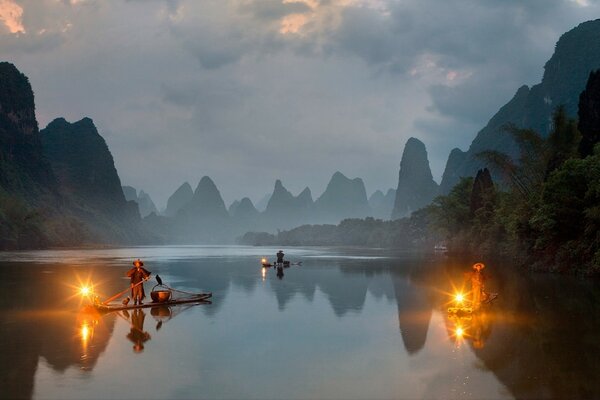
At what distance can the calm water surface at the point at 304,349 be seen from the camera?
11031 millimetres

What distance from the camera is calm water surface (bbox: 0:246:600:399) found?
1103cm

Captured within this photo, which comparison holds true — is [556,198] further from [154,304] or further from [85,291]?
[85,291]

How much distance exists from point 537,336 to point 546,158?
139ft

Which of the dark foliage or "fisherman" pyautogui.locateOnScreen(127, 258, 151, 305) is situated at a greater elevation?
the dark foliage

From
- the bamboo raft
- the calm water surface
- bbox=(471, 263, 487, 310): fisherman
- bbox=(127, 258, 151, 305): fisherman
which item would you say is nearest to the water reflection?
the calm water surface

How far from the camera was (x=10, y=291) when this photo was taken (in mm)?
29672

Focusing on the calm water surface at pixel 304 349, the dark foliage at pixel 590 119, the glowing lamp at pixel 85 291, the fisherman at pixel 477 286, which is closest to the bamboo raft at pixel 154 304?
the calm water surface at pixel 304 349

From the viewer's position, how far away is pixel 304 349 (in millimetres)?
15031

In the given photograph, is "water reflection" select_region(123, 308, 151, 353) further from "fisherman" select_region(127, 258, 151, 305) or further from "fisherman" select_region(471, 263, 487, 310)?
"fisherman" select_region(471, 263, 487, 310)

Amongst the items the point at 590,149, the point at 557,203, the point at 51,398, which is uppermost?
the point at 590,149

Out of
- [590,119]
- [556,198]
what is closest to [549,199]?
[556,198]

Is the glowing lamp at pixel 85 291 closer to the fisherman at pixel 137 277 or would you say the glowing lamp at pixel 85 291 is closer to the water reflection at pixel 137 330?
the fisherman at pixel 137 277

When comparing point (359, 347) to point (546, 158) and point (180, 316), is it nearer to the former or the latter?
point (180, 316)

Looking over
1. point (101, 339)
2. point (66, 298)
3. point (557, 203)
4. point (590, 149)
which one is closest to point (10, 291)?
point (66, 298)
